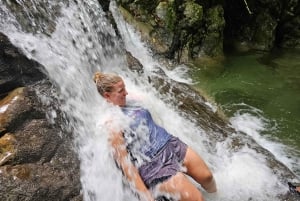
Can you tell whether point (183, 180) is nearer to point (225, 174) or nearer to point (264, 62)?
point (225, 174)

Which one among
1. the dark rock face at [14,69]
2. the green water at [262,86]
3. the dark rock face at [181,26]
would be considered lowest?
the green water at [262,86]

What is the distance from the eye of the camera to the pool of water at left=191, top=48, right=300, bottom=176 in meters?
6.54

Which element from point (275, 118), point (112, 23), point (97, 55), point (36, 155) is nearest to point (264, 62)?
point (275, 118)

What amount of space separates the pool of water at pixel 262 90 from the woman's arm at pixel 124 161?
256cm

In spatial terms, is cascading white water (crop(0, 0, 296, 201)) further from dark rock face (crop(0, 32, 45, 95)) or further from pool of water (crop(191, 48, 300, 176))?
pool of water (crop(191, 48, 300, 176))

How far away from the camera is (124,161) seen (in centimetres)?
388

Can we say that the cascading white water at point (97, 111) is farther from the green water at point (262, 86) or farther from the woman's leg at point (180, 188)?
the green water at point (262, 86)

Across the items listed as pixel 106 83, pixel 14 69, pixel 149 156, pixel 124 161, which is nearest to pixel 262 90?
pixel 149 156

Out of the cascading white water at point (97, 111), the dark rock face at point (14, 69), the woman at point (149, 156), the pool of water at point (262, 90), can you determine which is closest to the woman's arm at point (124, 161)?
the woman at point (149, 156)

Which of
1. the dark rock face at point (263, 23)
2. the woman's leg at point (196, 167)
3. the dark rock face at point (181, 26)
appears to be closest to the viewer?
the woman's leg at point (196, 167)

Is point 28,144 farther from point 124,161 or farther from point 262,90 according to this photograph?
point 262,90

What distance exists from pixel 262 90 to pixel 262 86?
0.71 feet

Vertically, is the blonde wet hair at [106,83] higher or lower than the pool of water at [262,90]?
higher

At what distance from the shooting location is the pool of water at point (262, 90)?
6545mm
